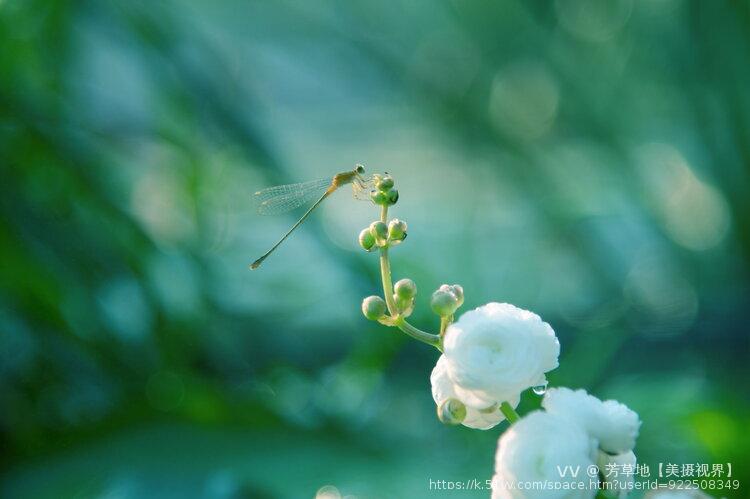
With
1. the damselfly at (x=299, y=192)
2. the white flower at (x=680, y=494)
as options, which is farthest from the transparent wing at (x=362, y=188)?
the white flower at (x=680, y=494)

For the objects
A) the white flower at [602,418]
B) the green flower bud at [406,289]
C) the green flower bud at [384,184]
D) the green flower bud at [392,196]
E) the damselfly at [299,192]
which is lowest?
the white flower at [602,418]

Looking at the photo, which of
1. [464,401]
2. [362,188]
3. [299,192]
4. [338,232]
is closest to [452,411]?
[464,401]

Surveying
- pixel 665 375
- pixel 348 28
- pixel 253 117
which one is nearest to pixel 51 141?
pixel 253 117

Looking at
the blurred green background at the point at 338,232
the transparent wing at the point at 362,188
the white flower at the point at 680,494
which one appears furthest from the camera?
the blurred green background at the point at 338,232

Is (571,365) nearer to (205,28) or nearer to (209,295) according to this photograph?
(209,295)

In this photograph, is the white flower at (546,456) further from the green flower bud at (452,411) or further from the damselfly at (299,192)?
the damselfly at (299,192)

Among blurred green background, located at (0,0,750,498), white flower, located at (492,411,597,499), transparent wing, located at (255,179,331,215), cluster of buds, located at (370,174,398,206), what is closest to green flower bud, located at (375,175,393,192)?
cluster of buds, located at (370,174,398,206)

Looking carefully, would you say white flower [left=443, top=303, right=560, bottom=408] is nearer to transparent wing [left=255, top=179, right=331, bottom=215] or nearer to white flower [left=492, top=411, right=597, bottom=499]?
white flower [left=492, top=411, right=597, bottom=499]
